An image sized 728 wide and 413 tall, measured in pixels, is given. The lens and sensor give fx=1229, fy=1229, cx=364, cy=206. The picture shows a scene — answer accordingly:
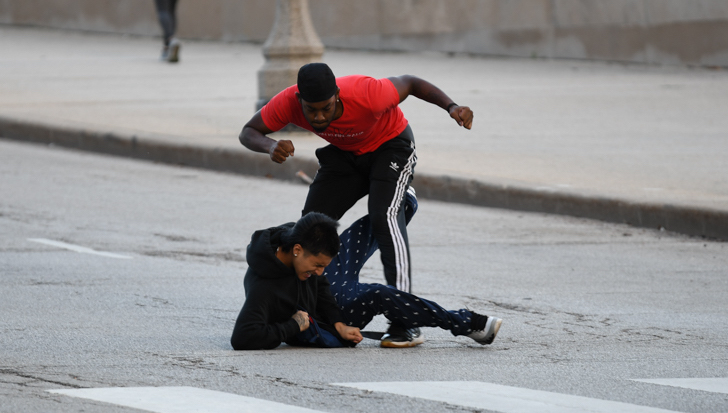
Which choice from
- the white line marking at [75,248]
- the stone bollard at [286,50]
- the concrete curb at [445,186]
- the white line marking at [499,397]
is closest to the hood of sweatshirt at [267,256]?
the white line marking at [499,397]

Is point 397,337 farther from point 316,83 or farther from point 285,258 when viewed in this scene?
point 316,83

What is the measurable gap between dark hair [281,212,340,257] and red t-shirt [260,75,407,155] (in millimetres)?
643

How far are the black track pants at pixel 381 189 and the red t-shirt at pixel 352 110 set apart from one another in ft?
0.44

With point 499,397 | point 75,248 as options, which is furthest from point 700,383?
point 75,248

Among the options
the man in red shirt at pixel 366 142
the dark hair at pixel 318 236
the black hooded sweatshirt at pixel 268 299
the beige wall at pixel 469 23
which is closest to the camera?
the dark hair at pixel 318 236

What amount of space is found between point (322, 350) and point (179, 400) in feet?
4.17

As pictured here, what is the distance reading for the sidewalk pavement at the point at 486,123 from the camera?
10.2 m

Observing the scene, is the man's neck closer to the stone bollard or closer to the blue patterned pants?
the blue patterned pants

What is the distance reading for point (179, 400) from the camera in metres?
4.37

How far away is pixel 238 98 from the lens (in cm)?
1661

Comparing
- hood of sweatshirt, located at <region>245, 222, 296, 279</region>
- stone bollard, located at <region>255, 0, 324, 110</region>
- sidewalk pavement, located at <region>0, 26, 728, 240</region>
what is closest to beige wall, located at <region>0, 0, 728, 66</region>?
sidewalk pavement, located at <region>0, 26, 728, 240</region>

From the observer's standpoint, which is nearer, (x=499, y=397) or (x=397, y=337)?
(x=499, y=397)

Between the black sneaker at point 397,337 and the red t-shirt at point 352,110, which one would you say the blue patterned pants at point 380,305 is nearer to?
the black sneaker at point 397,337

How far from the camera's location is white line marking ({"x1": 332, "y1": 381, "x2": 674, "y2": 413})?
4352mm
